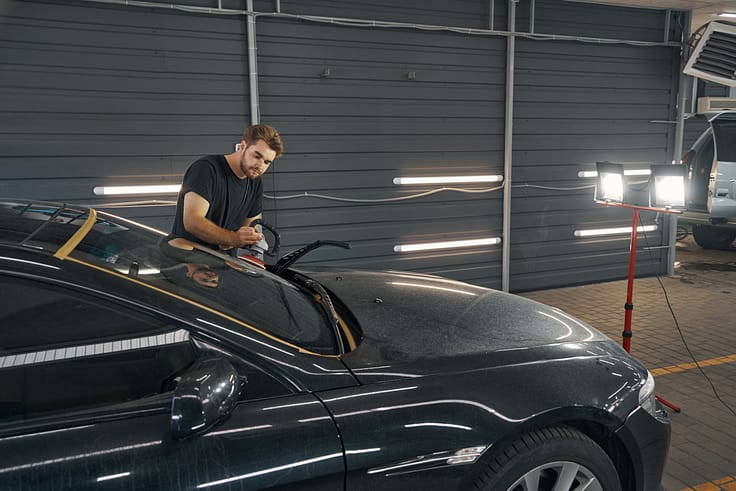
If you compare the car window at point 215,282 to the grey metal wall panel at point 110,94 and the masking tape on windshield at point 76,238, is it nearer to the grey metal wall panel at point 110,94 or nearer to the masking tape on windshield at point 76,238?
the masking tape on windshield at point 76,238

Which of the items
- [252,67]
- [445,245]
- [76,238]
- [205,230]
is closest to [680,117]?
[445,245]

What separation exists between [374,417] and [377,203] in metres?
4.84

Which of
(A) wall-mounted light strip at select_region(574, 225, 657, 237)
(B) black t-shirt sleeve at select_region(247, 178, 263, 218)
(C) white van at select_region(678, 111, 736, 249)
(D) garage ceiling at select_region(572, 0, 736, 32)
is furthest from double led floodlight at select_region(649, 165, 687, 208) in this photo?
(C) white van at select_region(678, 111, 736, 249)

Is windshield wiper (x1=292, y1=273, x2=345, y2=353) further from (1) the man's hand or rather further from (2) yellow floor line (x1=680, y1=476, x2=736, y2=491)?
(2) yellow floor line (x1=680, y1=476, x2=736, y2=491)

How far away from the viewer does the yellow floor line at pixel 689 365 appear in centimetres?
483

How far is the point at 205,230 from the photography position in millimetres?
3475

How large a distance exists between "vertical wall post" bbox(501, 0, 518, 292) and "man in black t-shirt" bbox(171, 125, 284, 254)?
155 inches

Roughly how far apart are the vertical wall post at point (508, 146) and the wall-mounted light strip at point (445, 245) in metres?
0.17

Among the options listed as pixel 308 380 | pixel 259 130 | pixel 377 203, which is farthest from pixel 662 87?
pixel 308 380

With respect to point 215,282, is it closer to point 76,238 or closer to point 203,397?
point 76,238

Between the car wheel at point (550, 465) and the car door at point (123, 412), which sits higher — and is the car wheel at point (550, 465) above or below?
below

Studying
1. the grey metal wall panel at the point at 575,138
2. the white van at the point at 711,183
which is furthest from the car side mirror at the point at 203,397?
the white van at the point at 711,183

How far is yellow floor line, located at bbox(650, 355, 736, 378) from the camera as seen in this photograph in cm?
483

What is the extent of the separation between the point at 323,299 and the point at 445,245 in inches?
179
